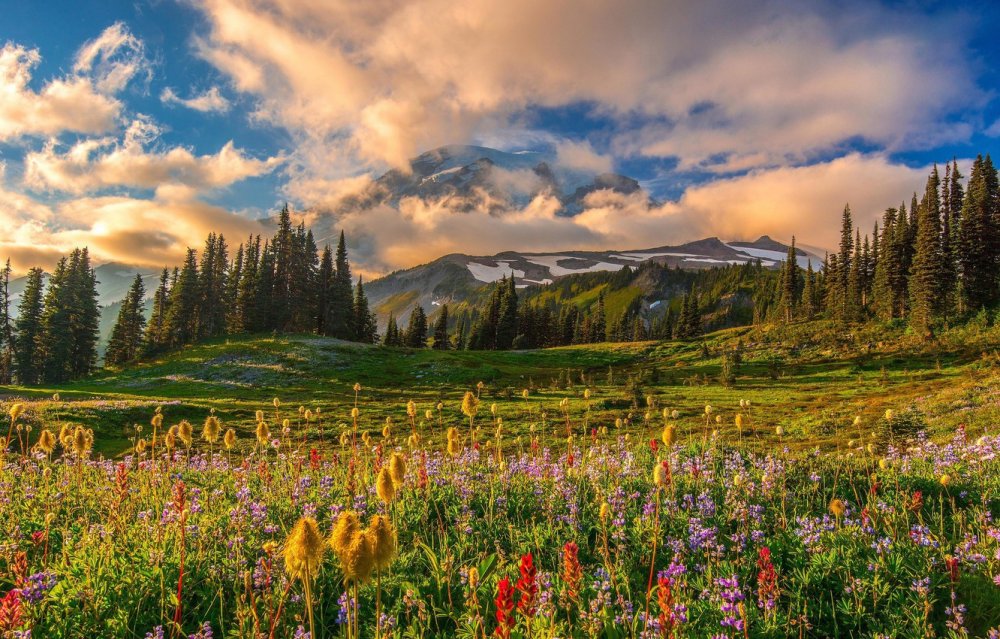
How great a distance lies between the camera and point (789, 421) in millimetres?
25266

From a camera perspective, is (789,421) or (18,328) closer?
(789,421)

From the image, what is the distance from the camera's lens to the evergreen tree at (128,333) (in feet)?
266

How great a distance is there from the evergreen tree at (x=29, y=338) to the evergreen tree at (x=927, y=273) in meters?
115

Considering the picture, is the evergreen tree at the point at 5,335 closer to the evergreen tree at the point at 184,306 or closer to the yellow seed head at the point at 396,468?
the evergreen tree at the point at 184,306

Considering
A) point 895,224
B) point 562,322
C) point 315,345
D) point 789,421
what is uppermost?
point 895,224

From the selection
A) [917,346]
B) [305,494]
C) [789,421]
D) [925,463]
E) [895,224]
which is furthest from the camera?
[895,224]

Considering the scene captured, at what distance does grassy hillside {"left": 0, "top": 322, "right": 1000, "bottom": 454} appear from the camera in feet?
82.0

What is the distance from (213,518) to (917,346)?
6837 centimetres

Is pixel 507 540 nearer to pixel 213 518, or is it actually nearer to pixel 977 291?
pixel 213 518

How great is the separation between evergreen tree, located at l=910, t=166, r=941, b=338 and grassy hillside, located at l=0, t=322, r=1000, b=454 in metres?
3.42

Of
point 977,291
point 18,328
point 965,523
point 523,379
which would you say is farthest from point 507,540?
point 18,328

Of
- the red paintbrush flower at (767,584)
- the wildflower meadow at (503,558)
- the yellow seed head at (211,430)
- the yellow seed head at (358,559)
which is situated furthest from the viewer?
the yellow seed head at (211,430)

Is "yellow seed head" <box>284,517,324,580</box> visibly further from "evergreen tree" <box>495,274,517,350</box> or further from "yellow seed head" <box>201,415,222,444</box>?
"evergreen tree" <box>495,274,517,350</box>

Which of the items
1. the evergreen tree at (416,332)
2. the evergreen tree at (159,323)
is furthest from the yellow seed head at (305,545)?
the evergreen tree at (416,332)
